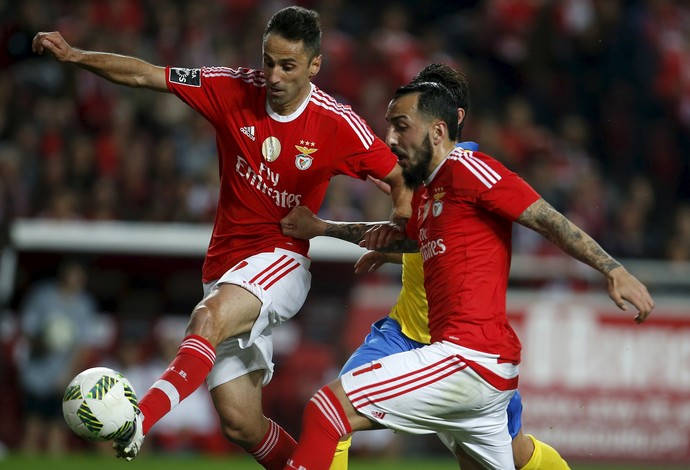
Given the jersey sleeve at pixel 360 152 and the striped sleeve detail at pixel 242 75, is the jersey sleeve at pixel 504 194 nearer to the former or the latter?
the jersey sleeve at pixel 360 152

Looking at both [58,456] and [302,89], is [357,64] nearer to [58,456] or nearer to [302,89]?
[58,456]

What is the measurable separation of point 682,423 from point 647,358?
70cm

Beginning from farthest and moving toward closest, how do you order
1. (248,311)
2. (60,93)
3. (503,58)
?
(503,58), (60,93), (248,311)

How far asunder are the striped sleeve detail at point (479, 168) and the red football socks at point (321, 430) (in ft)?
3.89

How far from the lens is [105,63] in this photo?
229 inches

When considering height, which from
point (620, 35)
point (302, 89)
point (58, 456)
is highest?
point (620, 35)

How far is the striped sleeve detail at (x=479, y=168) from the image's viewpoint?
198 inches

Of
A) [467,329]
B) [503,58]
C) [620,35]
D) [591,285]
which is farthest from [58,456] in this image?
[620,35]

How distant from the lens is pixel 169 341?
10.9 metres

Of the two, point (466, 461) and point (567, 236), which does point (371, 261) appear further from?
A: point (567, 236)

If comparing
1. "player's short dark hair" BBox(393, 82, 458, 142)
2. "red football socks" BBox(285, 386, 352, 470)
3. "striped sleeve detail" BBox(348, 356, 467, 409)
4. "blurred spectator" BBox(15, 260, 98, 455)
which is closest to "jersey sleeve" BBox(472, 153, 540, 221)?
"player's short dark hair" BBox(393, 82, 458, 142)

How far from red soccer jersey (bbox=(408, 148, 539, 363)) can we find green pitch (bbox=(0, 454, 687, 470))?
514 centimetres

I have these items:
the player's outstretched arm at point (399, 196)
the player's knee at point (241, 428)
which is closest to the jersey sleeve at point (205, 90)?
the player's outstretched arm at point (399, 196)

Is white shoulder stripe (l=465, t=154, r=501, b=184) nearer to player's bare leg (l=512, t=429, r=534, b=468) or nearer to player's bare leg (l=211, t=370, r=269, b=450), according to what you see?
player's bare leg (l=512, t=429, r=534, b=468)
